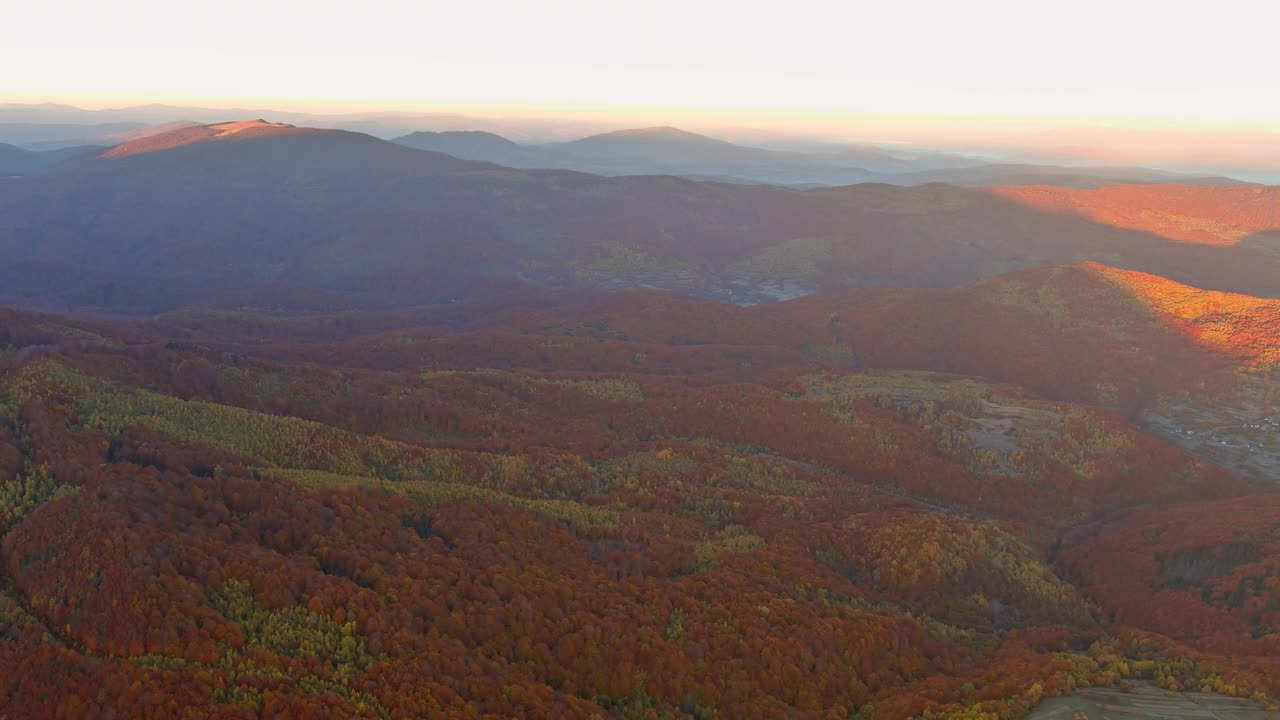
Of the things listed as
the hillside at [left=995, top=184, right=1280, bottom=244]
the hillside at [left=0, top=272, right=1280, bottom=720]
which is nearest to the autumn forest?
the hillside at [left=0, top=272, right=1280, bottom=720]

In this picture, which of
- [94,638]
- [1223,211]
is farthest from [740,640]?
[1223,211]

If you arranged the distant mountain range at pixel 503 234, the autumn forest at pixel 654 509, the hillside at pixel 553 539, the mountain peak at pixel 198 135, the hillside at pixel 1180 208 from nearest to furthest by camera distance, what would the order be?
the hillside at pixel 553 539, the autumn forest at pixel 654 509, the distant mountain range at pixel 503 234, the hillside at pixel 1180 208, the mountain peak at pixel 198 135

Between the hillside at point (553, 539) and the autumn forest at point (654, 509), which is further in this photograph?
the autumn forest at point (654, 509)

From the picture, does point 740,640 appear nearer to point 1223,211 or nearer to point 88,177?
point 1223,211

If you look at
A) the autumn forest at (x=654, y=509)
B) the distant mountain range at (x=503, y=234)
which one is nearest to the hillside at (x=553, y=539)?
the autumn forest at (x=654, y=509)

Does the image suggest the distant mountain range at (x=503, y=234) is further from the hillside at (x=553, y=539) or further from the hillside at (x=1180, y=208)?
the hillside at (x=553, y=539)

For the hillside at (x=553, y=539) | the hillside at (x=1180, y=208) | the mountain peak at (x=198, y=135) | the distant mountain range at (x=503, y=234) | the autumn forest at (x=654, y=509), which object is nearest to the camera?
the hillside at (x=553, y=539)

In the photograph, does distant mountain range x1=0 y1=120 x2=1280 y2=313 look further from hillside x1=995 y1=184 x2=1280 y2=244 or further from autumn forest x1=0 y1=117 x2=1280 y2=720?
autumn forest x1=0 y1=117 x2=1280 y2=720

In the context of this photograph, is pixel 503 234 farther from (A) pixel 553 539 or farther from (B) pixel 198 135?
(A) pixel 553 539
